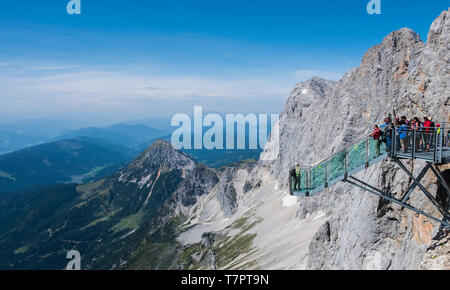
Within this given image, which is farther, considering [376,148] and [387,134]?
[376,148]

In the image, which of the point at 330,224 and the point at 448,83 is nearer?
the point at 448,83

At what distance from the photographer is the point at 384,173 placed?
121ft

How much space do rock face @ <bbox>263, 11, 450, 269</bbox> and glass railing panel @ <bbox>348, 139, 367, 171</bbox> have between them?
902cm

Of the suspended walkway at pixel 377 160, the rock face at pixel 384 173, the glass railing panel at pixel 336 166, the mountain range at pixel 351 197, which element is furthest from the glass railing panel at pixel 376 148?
the rock face at pixel 384 173

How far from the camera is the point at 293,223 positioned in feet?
382

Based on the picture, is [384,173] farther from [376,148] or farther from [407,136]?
[407,136]

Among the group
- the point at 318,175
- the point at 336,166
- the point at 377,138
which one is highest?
the point at 377,138

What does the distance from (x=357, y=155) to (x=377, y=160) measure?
1.21 m

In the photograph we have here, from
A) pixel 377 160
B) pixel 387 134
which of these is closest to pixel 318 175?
pixel 377 160

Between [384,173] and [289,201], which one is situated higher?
[384,173]

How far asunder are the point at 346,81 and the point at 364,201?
86206 mm

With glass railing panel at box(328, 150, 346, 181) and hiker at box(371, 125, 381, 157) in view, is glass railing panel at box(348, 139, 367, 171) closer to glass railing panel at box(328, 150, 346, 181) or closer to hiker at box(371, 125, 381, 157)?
glass railing panel at box(328, 150, 346, 181)

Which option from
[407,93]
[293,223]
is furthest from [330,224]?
[293,223]
